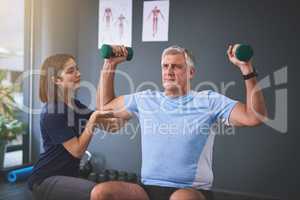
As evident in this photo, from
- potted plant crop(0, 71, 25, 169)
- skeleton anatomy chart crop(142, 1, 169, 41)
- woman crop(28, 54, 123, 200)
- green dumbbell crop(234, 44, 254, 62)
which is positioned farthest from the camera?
potted plant crop(0, 71, 25, 169)

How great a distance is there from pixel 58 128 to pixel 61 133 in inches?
1.2

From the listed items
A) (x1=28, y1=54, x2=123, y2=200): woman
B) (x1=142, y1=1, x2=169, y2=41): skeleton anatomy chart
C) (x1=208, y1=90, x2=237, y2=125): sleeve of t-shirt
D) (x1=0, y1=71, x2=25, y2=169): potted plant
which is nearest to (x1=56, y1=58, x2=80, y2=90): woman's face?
(x1=28, y1=54, x2=123, y2=200): woman

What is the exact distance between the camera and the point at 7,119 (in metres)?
3.21

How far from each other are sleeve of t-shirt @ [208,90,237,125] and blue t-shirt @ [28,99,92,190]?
69 centimetres

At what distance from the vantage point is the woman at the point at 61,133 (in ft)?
5.40

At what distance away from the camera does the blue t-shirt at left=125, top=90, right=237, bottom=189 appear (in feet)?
5.53

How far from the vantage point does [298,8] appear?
8.11 feet

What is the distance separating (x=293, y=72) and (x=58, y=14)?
2.10m

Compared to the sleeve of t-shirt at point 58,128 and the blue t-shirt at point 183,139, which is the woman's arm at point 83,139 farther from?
the blue t-shirt at point 183,139

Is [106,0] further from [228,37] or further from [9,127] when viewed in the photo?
[9,127]

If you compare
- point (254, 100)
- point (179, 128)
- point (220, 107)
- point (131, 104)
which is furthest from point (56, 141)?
point (254, 100)

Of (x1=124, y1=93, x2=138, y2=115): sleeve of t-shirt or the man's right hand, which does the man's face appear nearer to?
(x1=124, y1=93, x2=138, y2=115): sleeve of t-shirt

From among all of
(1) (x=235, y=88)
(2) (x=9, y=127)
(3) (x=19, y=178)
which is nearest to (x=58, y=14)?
(2) (x=9, y=127)

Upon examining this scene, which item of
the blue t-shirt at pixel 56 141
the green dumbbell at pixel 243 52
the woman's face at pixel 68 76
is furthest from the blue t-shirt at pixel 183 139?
the woman's face at pixel 68 76
